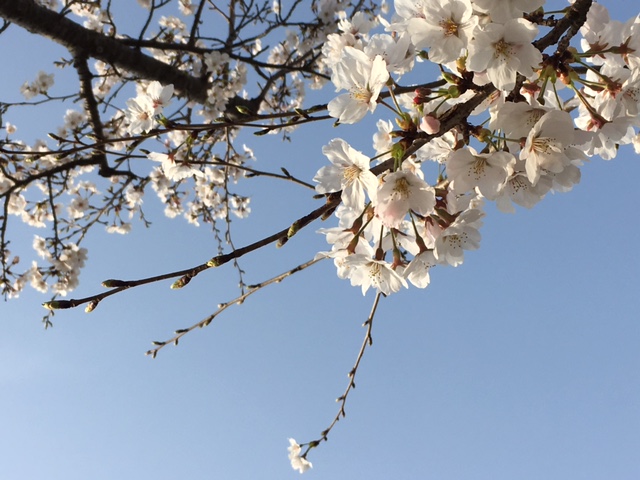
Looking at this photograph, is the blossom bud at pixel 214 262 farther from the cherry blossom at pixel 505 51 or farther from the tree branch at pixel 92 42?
the tree branch at pixel 92 42

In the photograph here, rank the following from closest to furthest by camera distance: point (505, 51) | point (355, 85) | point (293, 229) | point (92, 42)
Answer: point (293, 229), point (505, 51), point (355, 85), point (92, 42)

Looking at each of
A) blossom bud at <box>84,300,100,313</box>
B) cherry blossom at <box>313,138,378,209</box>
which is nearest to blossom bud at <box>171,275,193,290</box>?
blossom bud at <box>84,300,100,313</box>

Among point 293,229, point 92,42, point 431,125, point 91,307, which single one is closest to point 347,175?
point 431,125

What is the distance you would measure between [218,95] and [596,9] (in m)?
4.13

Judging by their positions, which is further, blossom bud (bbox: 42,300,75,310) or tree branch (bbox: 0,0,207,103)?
tree branch (bbox: 0,0,207,103)

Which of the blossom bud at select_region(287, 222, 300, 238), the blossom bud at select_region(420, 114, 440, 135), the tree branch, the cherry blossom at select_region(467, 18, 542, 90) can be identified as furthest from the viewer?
the tree branch

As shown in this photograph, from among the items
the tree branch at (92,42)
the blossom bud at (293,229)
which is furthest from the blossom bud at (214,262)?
the tree branch at (92,42)

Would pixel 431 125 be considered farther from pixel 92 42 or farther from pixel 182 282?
pixel 92 42

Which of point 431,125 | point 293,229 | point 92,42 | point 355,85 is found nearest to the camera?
point 293,229

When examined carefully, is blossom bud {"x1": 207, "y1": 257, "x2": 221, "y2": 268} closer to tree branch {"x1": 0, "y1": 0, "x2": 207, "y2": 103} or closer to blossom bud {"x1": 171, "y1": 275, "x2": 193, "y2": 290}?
blossom bud {"x1": 171, "y1": 275, "x2": 193, "y2": 290}

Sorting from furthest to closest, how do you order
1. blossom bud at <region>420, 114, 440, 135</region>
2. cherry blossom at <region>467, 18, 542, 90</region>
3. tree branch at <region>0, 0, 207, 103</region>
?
tree branch at <region>0, 0, 207, 103</region>, blossom bud at <region>420, 114, 440, 135</region>, cherry blossom at <region>467, 18, 542, 90</region>

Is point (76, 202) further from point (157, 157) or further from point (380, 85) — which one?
point (380, 85)

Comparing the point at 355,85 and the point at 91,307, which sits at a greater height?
the point at 355,85

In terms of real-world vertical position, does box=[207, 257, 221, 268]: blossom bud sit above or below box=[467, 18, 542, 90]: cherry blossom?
below
